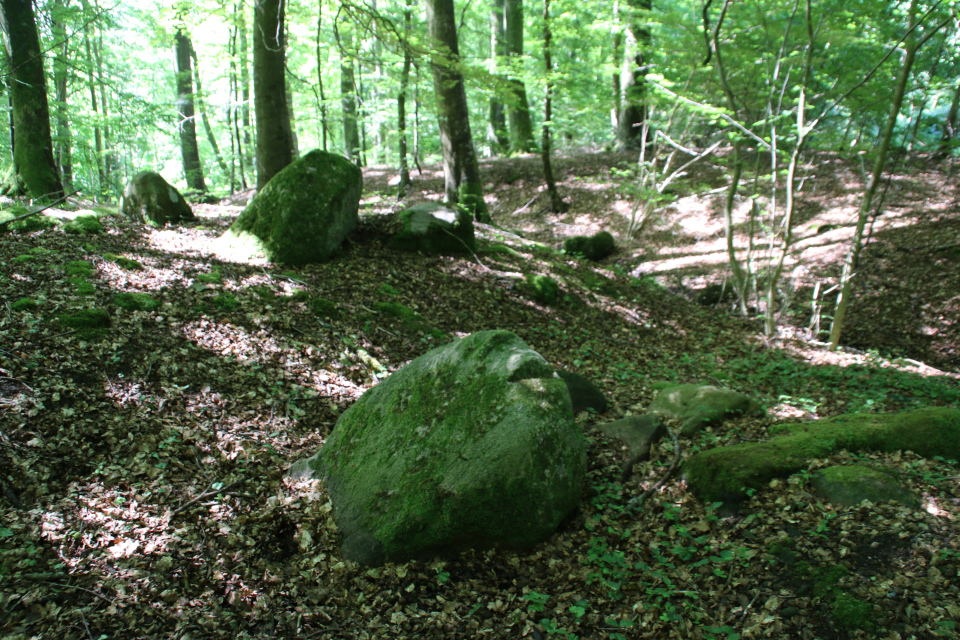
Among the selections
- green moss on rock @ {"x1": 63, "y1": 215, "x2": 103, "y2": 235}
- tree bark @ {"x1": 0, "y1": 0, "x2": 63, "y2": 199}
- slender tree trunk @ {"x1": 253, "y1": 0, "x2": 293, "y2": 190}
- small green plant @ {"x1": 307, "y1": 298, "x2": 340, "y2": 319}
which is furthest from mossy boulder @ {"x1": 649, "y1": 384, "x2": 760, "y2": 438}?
tree bark @ {"x1": 0, "y1": 0, "x2": 63, "y2": 199}

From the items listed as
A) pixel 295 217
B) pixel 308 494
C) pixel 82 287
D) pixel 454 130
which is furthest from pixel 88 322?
pixel 454 130

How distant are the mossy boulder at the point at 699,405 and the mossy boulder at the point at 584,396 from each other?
606 millimetres

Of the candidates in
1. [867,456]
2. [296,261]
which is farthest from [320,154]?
[867,456]

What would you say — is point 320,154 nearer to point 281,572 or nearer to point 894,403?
point 281,572

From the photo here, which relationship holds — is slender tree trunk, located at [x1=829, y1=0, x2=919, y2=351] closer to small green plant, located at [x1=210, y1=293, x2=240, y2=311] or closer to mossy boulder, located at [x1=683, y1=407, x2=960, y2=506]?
mossy boulder, located at [x1=683, y1=407, x2=960, y2=506]

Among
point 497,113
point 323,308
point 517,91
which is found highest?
point 497,113

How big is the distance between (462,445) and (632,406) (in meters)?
2.95

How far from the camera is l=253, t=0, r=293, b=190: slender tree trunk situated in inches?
322

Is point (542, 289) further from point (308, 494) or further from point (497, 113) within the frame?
A: point (497, 113)

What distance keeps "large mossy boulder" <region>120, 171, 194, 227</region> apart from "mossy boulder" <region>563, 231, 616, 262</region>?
868 cm

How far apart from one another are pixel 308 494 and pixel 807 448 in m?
4.00

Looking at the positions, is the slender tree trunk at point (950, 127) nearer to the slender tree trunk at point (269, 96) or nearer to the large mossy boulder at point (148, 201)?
the slender tree trunk at point (269, 96)

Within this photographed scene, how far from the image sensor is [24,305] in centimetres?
448

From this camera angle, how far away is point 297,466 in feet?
13.1
